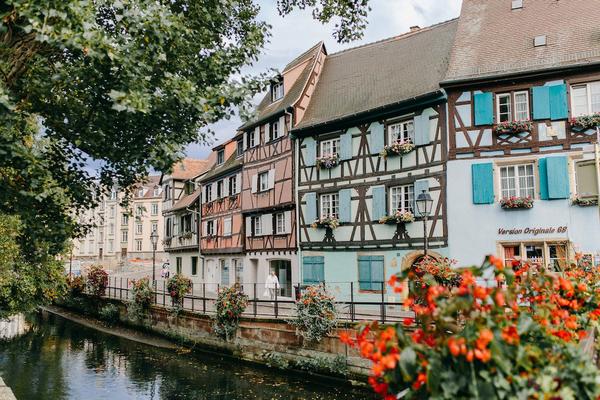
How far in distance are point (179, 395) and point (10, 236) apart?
8.05 m

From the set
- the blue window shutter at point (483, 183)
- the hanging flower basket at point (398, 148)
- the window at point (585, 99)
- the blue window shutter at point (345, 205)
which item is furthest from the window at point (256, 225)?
the window at point (585, 99)

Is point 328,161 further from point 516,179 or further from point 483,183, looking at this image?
point 516,179

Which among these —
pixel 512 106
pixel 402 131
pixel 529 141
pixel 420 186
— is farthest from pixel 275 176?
pixel 529 141

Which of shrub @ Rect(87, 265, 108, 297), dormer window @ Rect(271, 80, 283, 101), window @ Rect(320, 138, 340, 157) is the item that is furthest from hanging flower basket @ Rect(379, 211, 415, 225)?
shrub @ Rect(87, 265, 108, 297)

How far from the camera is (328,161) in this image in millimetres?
21047

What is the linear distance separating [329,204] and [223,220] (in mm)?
10630

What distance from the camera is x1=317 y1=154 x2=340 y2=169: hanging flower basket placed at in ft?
68.5

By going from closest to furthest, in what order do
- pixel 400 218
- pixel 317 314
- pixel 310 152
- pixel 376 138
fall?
pixel 317 314 < pixel 400 218 < pixel 376 138 < pixel 310 152

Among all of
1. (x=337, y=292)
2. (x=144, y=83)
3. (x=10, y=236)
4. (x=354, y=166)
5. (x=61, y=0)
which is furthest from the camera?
(x=354, y=166)

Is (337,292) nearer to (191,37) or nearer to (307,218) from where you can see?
(307,218)

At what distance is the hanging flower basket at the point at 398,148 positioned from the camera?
59.7 ft

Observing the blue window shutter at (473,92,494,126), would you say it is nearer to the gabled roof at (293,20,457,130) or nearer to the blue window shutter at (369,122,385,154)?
the gabled roof at (293,20,457,130)

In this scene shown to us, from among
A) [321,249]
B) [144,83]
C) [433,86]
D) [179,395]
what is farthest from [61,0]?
[321,249]

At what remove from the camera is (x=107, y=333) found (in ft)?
78.9
